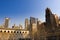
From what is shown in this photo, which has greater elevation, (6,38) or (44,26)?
(44,26)

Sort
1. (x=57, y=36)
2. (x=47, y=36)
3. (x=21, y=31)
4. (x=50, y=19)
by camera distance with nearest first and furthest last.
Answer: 1. (x=57, y=36)
2. (x=47, y=36)
3. (x=21, y=31)
4. (x=50, y=19)

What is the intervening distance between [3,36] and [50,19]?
12.0 metres

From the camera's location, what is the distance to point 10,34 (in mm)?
20891

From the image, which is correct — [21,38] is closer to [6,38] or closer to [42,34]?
[6,38]

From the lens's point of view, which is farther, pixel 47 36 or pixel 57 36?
pixel 47 36

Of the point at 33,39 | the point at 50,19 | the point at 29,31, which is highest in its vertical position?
the point at 50,19

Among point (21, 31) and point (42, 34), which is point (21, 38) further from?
point (42, 34)

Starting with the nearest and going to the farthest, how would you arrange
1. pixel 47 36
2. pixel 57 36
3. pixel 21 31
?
pixel 57 36, pixel 47 36, pixel 21 31

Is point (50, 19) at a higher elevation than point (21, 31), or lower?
higher

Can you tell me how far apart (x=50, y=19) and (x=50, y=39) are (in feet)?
20.3

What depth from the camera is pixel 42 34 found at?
22.0 meters

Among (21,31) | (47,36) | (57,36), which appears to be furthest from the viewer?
(21,31)

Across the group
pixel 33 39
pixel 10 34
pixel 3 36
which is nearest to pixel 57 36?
pixel 33 39

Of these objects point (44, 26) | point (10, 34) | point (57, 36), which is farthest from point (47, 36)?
point (10, 34)
